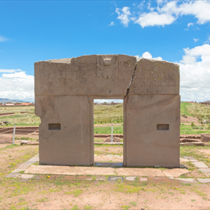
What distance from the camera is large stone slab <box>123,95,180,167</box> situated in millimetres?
5789

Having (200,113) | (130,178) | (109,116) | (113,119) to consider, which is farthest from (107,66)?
(200,113)

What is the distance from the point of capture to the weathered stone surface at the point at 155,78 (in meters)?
5.75

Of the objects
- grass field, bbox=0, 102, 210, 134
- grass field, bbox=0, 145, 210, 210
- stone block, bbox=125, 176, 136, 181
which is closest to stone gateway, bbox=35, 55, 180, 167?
stone block, bbox=125, 176, 136, 181

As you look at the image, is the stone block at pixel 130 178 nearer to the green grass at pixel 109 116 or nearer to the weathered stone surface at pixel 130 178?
the weathered stone surface at pixel 130 178

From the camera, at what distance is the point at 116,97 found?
237 inches

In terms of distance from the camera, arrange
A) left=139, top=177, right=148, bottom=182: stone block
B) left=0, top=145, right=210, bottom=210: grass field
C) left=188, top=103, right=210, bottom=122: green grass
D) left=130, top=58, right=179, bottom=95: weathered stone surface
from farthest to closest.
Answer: left=188, top=103, right=210, bottom=122: green grass → left=130, top=58, right=179, bottom=95: weathered stone surface → left=139, top=177, right=148, bottom=182: stone block → left=0, top=145, right=210, bottom=210: grass field

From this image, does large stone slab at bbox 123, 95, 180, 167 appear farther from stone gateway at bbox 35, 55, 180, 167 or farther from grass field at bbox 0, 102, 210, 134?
grass field at bbox 0, 102, 210, 134

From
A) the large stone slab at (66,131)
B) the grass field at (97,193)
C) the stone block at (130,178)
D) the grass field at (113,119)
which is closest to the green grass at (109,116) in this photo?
the grass field at (113,119)

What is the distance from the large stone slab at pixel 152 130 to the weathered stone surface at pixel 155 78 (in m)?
0.19

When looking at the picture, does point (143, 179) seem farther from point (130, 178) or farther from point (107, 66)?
point (107, 66)

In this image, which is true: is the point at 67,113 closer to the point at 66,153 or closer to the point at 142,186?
the point at 66,153

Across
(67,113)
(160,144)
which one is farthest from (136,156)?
(67,113)

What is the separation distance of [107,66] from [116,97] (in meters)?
1.01

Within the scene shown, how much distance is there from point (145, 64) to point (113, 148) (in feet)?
14.7
